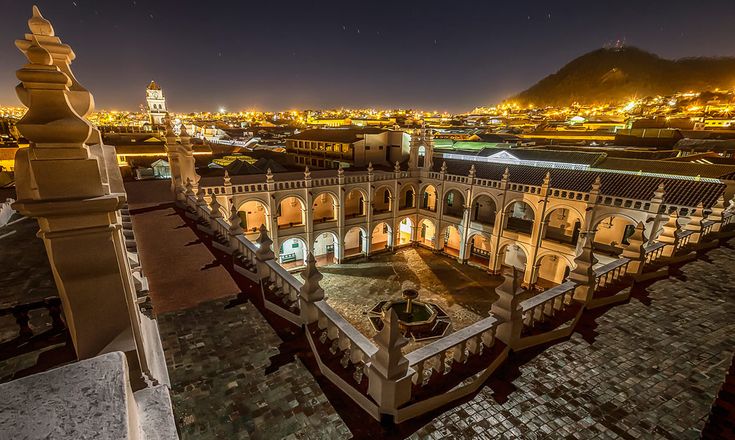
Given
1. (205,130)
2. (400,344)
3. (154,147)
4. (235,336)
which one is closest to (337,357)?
(400,344)

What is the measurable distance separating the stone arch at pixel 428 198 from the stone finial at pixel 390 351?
3086cm

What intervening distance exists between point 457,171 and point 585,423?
93.5ft

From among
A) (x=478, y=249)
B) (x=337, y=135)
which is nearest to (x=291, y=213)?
(x=337, y=135)

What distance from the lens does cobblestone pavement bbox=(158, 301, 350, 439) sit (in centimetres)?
504

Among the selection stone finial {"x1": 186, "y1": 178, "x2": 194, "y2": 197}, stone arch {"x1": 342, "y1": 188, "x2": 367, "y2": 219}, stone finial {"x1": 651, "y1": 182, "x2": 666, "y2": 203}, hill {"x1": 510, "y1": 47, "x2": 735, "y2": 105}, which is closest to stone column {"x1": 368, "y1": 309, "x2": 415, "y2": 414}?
stone finial {"x1": 186, "y1": 178, "x2": 194, "y2": 197}

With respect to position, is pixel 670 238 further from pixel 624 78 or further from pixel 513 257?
pixel 624 78

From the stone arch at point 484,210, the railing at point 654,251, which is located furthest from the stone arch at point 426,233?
the railing at point 654,251

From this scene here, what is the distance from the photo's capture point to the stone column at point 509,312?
21.1 feet

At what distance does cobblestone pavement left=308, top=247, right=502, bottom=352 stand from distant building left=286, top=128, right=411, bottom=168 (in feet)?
44.1

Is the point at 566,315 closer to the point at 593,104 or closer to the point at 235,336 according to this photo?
the point at 235,336

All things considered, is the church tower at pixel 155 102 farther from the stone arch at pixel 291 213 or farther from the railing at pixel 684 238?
the railing at pixel 684 238

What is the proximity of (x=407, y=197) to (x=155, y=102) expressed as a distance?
245 feet

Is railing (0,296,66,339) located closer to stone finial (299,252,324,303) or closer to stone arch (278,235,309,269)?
stone finial (299,252,324,303)

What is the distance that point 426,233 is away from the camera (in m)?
36.8
